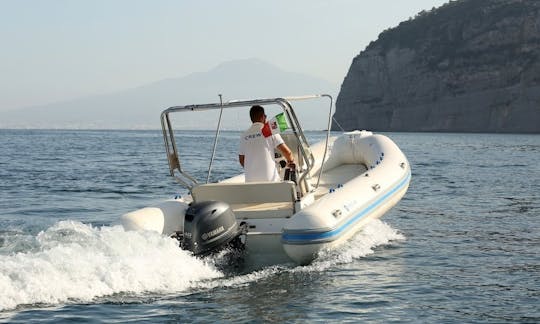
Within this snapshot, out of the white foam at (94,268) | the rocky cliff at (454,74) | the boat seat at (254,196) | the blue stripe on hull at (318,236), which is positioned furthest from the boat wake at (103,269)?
the rocky cliff at (454,74)

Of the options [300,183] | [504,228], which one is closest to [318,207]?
[300,183]

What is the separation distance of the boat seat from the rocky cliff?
83.4 metres

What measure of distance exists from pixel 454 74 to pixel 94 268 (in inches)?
3803

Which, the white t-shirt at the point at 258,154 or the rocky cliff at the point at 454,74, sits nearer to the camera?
the white t-shirt at the point at 258,154

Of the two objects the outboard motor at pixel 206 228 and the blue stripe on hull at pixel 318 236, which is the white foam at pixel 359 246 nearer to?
the blue stripe on hull at pixel 318 236

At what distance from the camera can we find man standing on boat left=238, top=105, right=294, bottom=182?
31.0ft

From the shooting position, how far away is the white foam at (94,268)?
6848 mm

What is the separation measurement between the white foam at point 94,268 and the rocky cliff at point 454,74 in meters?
85.2

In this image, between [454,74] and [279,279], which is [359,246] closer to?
[279,279]

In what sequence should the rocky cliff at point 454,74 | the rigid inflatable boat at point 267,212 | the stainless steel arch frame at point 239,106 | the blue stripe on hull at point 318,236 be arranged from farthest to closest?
the rocky cliff at point 454,74
the stainless steel arch frame at point 239,106
the blue stripe on hull at point 318,236
the rigid inflatable boat at point 267,212

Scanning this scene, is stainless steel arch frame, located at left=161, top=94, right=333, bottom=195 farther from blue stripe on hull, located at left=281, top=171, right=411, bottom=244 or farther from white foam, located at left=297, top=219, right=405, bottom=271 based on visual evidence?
white foam, located at left=297, top=219, right=405, bottom=271

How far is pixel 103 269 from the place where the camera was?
24.0 feet

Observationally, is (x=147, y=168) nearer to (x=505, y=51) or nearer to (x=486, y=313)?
(x=486, y=313)

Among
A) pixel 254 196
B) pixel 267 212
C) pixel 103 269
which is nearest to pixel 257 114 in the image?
pixel 254 196
